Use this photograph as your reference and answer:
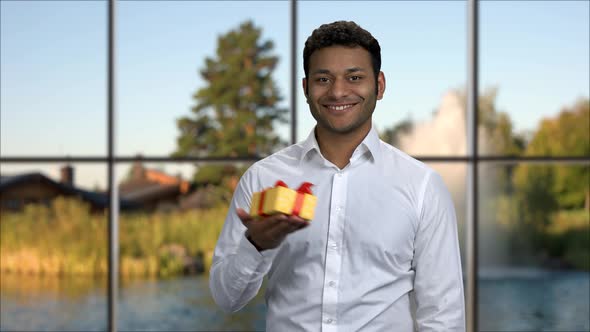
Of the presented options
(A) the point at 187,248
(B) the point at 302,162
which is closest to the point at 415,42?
(A) the point at 187,248

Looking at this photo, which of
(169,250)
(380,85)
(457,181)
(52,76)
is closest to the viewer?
(380,85)

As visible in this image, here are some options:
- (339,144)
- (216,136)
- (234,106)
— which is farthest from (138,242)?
(339,144)

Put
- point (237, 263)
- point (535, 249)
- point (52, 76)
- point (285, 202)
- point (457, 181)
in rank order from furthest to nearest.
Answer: point (52, 76)
point (535, 249)
point (457, 181)
point (237, 263)
point (285, 202)

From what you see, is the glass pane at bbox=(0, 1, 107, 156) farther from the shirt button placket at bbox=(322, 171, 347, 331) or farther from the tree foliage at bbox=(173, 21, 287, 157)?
the shirt button placket at bbox=(322, 171, 347, 331)

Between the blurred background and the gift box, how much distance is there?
153cm

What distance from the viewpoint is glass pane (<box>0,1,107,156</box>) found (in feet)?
8.64

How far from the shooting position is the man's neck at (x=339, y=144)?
3.31 feet

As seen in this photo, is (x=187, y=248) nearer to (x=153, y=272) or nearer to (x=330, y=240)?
(x=153, y=272)

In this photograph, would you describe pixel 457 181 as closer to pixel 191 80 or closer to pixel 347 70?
pixel 191 80

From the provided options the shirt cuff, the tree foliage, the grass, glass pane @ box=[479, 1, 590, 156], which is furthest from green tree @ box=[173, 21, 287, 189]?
the shirt cuff

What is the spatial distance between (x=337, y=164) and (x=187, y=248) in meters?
1.68

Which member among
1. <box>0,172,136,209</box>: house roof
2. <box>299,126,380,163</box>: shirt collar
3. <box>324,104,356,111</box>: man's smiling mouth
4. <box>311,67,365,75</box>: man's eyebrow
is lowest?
<box>0,172,136,209</box>: house roof

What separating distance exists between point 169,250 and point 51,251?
1.44ft

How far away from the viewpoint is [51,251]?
267cm
